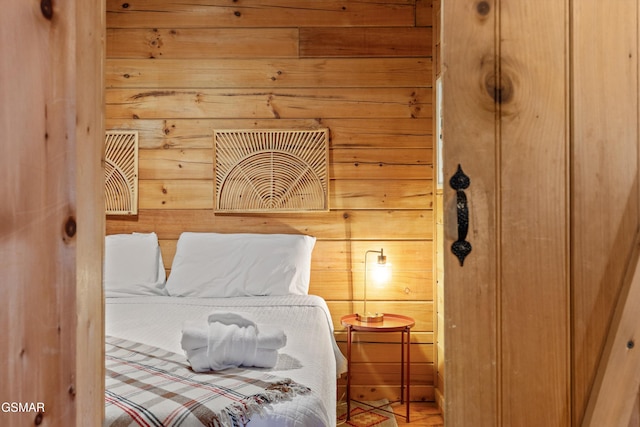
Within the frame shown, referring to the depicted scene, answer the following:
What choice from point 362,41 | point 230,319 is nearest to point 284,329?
point 230,319

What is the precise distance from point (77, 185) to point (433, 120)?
2802 mm

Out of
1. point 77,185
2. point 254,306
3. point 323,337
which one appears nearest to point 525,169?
point 77,185

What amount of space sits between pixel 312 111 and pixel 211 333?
2012mm

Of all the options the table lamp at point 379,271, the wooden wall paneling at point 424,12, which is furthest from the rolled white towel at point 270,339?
the wooden wall paneling at point 424,12

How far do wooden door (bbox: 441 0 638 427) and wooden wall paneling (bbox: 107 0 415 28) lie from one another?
2.59 metres

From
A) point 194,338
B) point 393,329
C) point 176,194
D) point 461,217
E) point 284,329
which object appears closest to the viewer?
point 461,217

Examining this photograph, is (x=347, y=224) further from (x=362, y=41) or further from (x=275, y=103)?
(x=362, y=41)

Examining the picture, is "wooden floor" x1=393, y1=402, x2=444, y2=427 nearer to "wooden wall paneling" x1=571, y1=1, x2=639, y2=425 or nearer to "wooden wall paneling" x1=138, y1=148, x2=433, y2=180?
"wooden wall paneling" x1=138, y1=148, x2=433, y2=180

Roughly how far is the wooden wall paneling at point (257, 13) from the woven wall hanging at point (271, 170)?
729mm

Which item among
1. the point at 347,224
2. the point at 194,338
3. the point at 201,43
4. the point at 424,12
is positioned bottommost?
the point at 194,338

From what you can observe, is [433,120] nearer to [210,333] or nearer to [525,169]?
[210,333]

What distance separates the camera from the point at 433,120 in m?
3.42

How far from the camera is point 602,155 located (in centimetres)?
103

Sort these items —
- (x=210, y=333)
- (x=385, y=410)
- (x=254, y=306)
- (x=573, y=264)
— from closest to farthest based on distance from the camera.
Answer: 1. (x=573, y=264)
2. (x=210, y=333)
3. (x=254, y=306)
4. (x=385, y=410)
